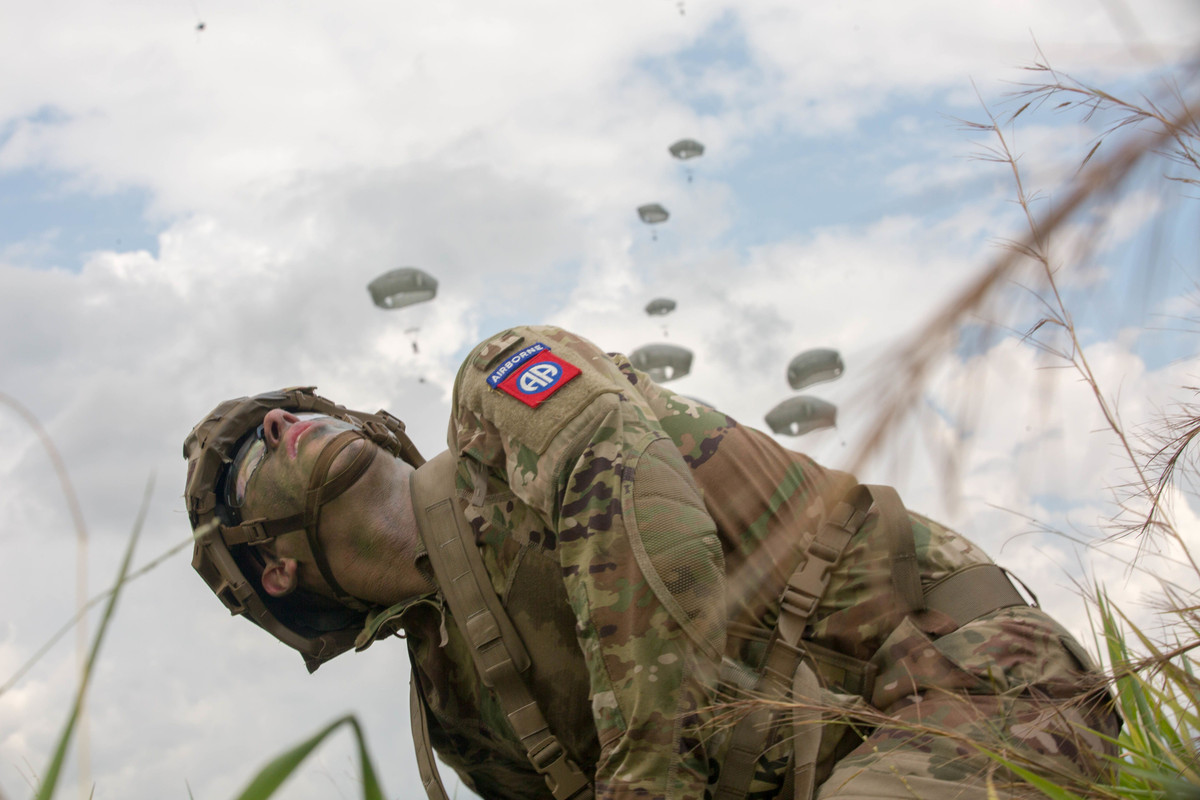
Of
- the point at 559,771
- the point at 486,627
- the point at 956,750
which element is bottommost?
the point at 559,771

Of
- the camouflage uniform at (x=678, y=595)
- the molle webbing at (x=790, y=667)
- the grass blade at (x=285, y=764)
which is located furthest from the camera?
the molle webbing at (x=790, y=667)

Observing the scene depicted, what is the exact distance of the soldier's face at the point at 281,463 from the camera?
3.08 metres

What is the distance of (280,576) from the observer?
3197 mm

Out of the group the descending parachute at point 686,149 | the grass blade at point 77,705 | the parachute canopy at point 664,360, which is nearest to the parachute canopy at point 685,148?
the descending parachute at point 686,149

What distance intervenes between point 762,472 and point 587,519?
0.64 m

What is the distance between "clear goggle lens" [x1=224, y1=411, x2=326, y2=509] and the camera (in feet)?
10.4

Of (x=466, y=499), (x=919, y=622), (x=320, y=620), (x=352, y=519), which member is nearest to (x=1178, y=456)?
(x=919, y=622)

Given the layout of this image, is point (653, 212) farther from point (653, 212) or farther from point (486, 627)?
point (486, 627)

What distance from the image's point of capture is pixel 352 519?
3.08 meters

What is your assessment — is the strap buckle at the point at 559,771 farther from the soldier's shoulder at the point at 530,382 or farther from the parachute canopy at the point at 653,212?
the parachute canopy at the point at 653,212

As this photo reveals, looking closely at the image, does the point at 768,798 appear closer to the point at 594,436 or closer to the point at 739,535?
the point at 739,535

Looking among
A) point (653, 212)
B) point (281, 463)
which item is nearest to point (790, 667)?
point (281, 463)

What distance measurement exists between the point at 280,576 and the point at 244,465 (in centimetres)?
41

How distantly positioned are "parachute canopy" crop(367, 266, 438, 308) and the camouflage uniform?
30.7m
